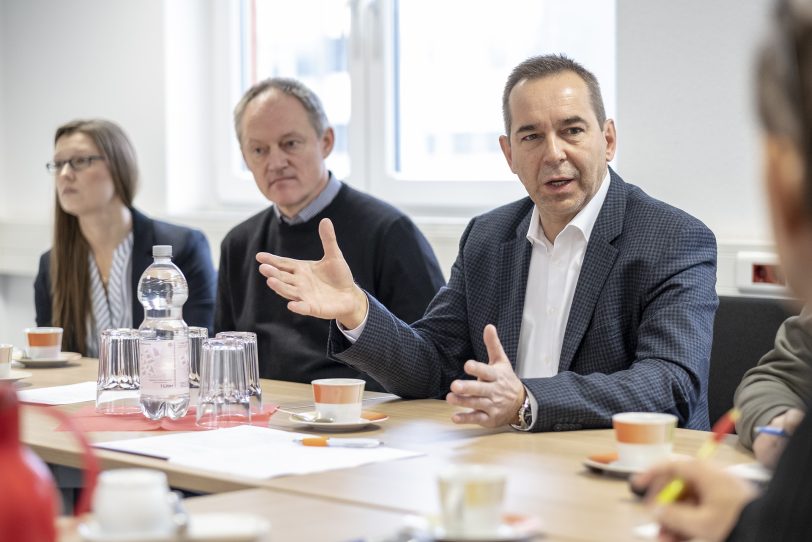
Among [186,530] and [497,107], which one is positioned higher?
[497,107]

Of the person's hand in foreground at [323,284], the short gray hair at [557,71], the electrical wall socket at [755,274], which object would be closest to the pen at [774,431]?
the person's hand in foreground at [323,284]

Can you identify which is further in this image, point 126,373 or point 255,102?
point 255,102

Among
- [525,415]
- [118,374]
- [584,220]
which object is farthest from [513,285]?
[118,374]

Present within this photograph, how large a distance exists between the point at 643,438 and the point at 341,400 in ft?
2.05

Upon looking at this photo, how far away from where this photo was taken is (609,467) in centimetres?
167

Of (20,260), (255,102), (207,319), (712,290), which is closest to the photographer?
(712,290)

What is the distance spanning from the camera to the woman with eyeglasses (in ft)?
12.1

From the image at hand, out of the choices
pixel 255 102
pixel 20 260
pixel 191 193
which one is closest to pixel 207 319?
pixel 255 102

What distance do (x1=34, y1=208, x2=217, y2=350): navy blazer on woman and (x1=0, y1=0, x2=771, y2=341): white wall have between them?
2.34 ft

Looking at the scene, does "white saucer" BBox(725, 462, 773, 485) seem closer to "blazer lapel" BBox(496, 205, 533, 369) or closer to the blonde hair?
"blazer lapel" BBox(496, 205, 533, 369)

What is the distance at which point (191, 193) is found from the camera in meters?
4.76

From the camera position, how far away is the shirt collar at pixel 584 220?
8.26 feet

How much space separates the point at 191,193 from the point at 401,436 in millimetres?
2935

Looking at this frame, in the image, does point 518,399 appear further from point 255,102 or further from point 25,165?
point 25,165
